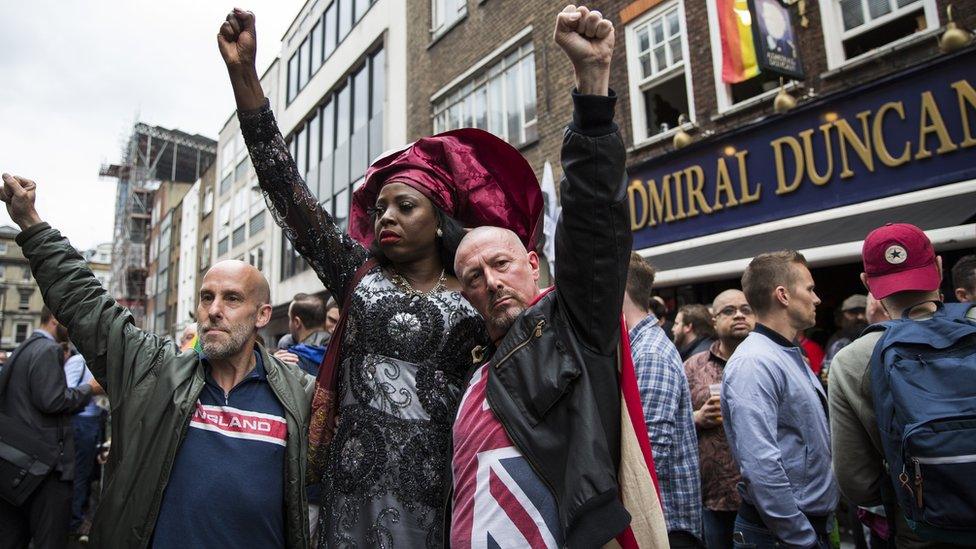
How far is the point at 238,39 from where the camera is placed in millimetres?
1887

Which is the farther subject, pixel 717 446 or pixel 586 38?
pixel 717 446

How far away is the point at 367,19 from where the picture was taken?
17.5 meters

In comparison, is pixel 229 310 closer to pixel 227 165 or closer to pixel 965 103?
pixel 965 103

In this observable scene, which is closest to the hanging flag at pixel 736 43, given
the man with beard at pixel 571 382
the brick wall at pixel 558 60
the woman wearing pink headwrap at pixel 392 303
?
the brick wall at pixel 558 60

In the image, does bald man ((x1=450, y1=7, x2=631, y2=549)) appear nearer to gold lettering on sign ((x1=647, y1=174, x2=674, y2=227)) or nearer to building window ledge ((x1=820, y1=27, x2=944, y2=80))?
building window ledge ((x1=820, y1=27, x2=944, y2=80))

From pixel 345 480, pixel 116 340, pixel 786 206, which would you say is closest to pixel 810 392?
pixel 345 480

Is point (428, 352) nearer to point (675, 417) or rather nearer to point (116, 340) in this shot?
point (116, 340)

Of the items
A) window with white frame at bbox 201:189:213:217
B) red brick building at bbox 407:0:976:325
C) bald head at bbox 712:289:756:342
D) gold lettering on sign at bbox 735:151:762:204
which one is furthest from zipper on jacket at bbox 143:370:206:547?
window with white frame at bbox 201:189:213:217

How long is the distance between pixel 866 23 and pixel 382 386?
7615 millimetres

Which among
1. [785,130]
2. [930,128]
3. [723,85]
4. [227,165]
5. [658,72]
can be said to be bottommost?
[930,128]

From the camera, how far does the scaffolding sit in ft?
152

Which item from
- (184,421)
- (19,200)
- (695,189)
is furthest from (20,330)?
(184,421)

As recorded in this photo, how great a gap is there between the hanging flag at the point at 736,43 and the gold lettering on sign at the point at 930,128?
1.79m

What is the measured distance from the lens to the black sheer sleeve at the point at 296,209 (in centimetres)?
195
